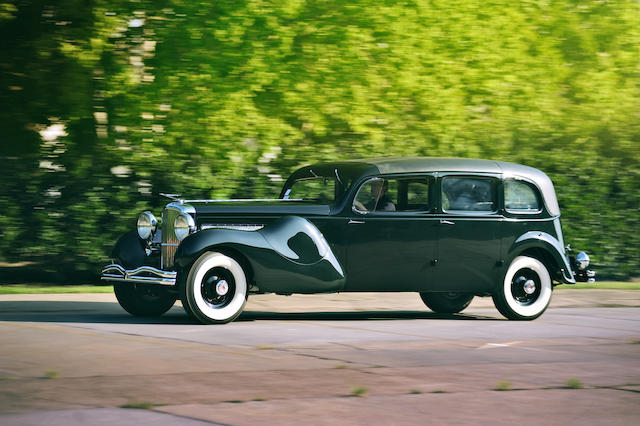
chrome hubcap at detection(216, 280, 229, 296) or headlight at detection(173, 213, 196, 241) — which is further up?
headlight at detection(173, 213, 196, 241)

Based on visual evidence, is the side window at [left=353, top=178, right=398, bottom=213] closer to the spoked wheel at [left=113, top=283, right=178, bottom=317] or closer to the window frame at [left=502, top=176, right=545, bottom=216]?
the window frame at [left=502, top=176, right=545, bottom=216]

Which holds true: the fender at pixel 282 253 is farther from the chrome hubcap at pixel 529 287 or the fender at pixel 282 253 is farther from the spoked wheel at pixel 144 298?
the chrome hubcap at pixel 529 287

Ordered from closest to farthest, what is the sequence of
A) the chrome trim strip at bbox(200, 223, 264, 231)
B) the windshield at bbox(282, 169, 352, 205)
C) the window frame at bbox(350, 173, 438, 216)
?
the chrome trim strip at bbox(200, 223, 264, 231), the window frame at bbox(350, 173, 438, 216), the windshield at bbox(282, 169, 352, 205)

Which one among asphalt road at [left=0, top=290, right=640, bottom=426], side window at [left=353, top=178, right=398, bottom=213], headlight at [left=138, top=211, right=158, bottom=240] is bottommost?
asphalt road at [left=0, top=290, right=640, bottom=426]

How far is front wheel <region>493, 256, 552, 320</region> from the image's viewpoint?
11.7 m

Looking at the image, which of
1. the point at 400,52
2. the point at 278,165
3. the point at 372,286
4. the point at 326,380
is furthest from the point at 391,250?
the point at 400,52

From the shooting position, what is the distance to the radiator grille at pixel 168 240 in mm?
10852

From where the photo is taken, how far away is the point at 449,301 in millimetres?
12672

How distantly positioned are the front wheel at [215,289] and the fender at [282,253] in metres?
0.12

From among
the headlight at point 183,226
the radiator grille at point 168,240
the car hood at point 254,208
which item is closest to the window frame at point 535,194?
the car hood at point 254,208

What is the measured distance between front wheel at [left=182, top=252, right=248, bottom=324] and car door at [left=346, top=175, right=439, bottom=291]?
1.21 metres

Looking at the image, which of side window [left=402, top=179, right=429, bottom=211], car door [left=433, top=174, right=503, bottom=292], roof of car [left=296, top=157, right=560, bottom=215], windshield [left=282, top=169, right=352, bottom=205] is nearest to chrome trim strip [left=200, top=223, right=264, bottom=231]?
windshield [left=282, top=169, right=352, bottom=205]

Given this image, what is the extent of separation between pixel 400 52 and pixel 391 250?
21.0 ft

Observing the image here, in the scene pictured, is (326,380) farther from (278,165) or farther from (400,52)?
(400,52)
